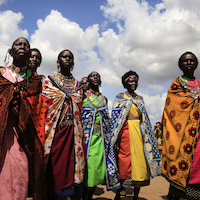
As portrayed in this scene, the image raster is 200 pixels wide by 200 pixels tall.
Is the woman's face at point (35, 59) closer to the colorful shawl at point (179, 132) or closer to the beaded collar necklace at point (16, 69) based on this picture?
the beaded collar necklace at point (16, 69)

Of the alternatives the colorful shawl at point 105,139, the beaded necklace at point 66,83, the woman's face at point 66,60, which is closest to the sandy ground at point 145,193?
the colorful shawl at point 105,139

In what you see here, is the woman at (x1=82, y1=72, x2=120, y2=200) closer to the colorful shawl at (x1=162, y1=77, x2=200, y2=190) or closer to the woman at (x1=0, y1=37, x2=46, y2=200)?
the colorful shawl at (x1=162, y1=77, x2=200, y2=190)

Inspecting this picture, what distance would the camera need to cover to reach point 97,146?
14.2 ft

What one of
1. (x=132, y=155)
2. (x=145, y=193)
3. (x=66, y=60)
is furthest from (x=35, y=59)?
(x=145, y=193)

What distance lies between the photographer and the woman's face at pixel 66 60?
12.9ft

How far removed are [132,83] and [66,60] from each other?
2.04 metres

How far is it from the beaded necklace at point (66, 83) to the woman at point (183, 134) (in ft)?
7.03

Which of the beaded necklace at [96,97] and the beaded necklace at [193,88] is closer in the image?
the beaded necklace at [193,88]

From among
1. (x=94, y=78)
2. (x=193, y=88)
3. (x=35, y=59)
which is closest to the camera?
(x=193, y=88)

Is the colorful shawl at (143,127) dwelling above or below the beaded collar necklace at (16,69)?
below

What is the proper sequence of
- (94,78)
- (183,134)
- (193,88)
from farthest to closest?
(94,78), (193,88), (183,134)

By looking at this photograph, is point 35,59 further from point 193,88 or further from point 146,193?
point 146,193

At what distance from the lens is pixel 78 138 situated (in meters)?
3.68

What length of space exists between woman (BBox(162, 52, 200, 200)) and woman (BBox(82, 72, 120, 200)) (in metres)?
1.19
